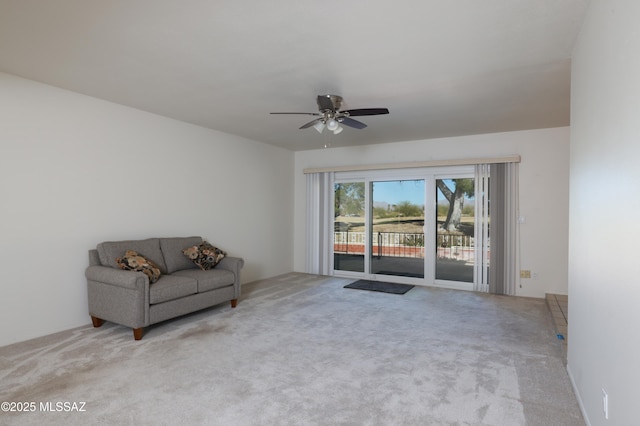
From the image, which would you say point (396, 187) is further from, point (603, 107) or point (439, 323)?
point (603, 107)

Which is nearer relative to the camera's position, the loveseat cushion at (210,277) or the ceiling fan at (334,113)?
the ceiling fan at (334,113)

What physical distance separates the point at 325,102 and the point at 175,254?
2.72 m

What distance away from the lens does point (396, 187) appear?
6.45 meters

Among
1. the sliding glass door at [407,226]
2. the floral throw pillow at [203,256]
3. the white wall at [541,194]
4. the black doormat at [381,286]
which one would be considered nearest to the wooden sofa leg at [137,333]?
the floral throw pillow at [203,256]

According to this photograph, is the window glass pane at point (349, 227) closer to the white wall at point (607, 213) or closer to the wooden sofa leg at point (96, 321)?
the wooden sofa leg at point (96, 321)

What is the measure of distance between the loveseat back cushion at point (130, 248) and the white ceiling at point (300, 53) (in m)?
1.65

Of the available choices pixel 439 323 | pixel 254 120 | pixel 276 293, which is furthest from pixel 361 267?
pixel 254 120

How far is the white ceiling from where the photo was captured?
2.23m

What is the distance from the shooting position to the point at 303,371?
2.81 meters

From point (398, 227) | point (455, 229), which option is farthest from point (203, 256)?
point (455, 229)

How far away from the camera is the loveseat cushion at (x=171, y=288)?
361 centimetres

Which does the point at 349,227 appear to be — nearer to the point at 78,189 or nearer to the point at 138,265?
the point at 138,265

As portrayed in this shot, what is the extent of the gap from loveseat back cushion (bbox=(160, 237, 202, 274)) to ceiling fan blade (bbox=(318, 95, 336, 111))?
8.51 feet

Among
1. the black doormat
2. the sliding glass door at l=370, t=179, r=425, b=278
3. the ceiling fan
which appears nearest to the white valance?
the sliding glass door at l=370, t=179, r=425, b=278
